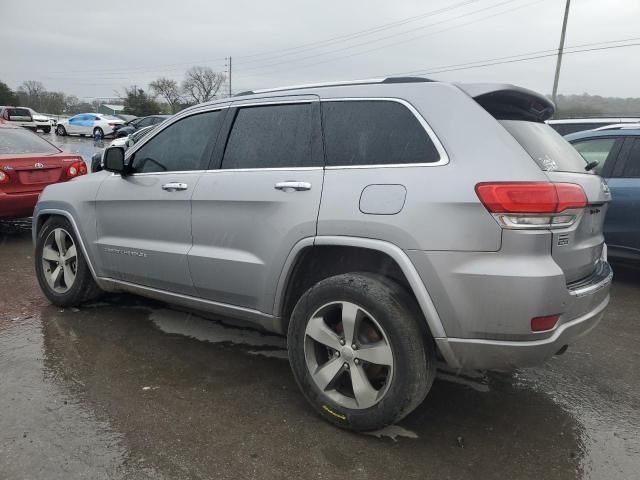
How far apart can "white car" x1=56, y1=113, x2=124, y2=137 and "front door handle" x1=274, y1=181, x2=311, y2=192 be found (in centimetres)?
2932

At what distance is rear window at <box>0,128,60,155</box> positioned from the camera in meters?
7.08

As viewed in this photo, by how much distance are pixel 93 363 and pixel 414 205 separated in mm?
2437

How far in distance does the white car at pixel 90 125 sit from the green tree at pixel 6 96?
1059 inches

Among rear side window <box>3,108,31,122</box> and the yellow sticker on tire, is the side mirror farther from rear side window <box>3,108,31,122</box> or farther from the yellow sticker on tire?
rear side window <box>3,108,31,122</box>

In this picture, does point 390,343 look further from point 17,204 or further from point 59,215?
point 17,204

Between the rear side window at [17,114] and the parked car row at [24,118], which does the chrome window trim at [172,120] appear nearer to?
the parked car row at [24,118]

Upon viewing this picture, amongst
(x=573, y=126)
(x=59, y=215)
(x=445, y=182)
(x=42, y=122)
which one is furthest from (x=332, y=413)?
(x=42, y=122)

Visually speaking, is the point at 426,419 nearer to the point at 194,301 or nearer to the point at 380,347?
the point at 380,347

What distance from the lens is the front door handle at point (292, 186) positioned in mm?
2883

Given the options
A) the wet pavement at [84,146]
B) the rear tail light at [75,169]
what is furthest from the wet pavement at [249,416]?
the wet pavement at [84,146]

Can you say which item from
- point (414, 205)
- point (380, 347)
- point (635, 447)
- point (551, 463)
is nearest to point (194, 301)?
point (380, 347)

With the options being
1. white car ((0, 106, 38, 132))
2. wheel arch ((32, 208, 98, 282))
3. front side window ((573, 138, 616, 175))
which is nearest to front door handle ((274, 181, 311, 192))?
wheel arch ((32, 208, 98, 282))

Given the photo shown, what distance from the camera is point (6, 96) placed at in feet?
178

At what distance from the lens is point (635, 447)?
2.69 metres
